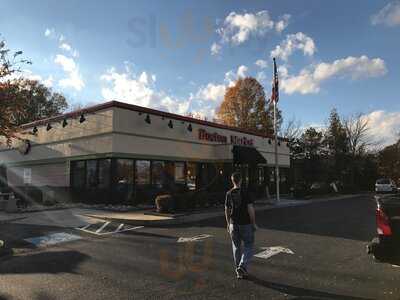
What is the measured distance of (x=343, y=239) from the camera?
37.5 feet

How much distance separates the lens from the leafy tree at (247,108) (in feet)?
166

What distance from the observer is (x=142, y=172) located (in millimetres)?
22109

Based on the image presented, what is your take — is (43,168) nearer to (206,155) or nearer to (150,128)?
(150,128)

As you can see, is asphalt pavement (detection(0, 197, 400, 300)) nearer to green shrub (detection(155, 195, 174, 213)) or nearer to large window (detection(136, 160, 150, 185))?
green shrub (detection(155, 195, 174, 213))

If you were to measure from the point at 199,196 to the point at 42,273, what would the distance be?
12239 millimetres

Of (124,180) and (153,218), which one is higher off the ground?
(124,180)

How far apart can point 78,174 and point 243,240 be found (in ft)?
58.6

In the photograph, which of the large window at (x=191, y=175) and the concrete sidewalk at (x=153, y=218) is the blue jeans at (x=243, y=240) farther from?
the large window at (x=191, y=175)

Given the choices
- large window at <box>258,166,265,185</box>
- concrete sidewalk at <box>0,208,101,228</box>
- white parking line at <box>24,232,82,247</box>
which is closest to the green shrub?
concrete sidewalk at <box>0,208,101,228</box>

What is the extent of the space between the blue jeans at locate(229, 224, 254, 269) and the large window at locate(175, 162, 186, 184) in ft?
56.0

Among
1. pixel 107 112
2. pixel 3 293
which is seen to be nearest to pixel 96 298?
pixel 3 293

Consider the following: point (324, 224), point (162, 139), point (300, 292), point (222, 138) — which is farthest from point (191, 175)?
point (300, 292)

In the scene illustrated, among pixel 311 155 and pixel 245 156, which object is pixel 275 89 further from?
pixel 311 155

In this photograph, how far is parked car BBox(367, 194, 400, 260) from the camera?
6.67m
